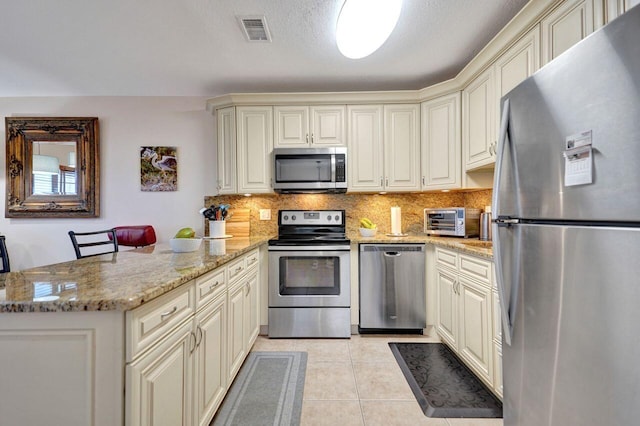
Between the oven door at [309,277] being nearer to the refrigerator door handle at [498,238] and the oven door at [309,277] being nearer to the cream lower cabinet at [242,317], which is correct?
the cream lower cabinet at [242,317]

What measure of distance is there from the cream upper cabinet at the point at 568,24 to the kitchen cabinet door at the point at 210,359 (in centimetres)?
223

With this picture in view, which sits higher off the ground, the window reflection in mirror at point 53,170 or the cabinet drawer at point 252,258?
the window reflection in mirror at point 53,170

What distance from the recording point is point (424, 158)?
110 inches

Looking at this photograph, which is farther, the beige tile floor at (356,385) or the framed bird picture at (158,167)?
the framed bird picture at (158,167)

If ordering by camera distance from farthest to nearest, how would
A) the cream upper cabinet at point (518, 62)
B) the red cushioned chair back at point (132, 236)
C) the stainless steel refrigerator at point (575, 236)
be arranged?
the red cushioned chair back at point (132, 236) < the cream upper cabinet at point (518, 62) < the stainless steel refrigerator at point (575, 236)

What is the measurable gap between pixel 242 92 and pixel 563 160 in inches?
112

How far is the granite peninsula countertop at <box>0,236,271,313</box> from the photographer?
77 centimetres

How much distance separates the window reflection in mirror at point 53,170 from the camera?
309cm

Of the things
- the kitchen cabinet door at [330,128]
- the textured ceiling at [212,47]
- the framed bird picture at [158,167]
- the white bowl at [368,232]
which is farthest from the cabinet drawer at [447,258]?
the framed bird picture at [158,167]

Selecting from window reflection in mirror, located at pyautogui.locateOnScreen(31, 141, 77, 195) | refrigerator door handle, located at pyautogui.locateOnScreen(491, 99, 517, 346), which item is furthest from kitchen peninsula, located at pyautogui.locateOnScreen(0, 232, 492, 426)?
window reflection in mirror, located at pyautogui.locateOnScreen(31, 141, 77, 195)

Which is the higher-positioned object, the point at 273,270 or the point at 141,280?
the point at 141,280

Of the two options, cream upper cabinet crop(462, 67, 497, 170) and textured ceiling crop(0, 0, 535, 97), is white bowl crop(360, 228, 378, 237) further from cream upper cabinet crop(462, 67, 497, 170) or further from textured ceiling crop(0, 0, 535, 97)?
textured ceiling crop(0, 0, 535, 97)

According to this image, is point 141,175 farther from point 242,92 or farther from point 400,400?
point 400,400

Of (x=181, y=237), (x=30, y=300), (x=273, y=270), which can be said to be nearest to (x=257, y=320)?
(x=273, y=270)
